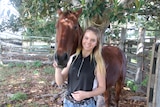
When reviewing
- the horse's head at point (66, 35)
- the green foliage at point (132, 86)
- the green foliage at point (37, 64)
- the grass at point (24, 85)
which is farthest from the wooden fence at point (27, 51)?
the horse's head at point (66, 35)

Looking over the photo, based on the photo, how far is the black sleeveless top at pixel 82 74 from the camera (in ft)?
6.71

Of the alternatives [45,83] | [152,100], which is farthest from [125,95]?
[152,100]

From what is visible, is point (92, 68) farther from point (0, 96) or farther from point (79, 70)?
point (0, 96)

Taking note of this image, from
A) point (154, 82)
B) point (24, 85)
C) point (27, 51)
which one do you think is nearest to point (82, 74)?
point (154, 82)

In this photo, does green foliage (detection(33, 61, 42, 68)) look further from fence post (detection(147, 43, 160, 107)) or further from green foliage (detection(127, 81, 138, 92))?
fence post (detection(147, 43, 160, 107))

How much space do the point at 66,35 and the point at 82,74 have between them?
0.49m

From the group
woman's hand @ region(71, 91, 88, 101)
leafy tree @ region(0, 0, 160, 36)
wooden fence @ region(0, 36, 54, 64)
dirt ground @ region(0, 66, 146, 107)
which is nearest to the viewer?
woman's hand @ region(71, 91, 88, 101)

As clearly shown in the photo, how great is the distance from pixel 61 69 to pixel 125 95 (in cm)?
371

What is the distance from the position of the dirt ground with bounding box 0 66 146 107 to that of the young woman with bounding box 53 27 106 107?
245cm

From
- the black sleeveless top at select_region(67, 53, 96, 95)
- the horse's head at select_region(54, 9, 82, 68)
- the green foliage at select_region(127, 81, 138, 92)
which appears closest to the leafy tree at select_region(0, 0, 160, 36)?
the horse's head at select_region(54, 9, 82, 68)

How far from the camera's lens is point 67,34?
2.28 metres

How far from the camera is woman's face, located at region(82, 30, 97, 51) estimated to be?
2.04 meters

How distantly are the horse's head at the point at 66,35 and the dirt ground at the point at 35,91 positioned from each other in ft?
7.90

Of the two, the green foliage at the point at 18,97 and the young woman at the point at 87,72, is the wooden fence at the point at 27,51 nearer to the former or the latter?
the green foliage at the point at 18,97
